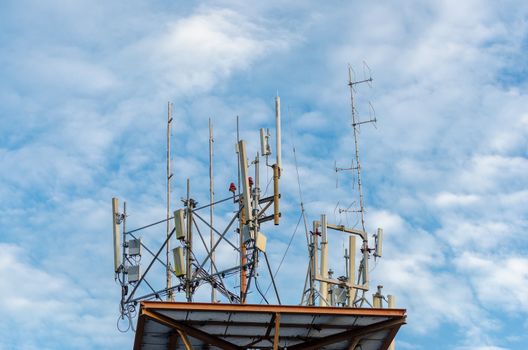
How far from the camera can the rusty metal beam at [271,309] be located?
92.2ft

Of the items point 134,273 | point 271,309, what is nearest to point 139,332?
point 271,309

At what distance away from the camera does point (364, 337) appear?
30.5 metres

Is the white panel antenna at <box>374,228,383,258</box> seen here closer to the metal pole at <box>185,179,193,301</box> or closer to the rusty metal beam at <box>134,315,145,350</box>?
the metal pole at <box>185,179,193,301</box>

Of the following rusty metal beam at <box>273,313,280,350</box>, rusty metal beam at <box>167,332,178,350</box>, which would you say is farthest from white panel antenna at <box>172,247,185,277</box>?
rusty metal beam at <box>273,313,280,350</box>

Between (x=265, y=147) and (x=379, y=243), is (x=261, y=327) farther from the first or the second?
(x=379, y=243)

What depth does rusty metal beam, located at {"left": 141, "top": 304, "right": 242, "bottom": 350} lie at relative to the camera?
28.2m

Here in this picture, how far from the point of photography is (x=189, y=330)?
95.6 feet

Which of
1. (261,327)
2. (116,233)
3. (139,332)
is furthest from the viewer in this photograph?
(116,233)

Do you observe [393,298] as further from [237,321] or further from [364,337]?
[237,321]

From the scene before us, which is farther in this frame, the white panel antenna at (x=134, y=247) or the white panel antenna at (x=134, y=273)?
the white panel antenna at (x=134, y=247)

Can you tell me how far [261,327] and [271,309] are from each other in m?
1.15

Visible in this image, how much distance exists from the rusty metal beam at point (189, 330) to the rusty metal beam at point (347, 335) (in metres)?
1.98

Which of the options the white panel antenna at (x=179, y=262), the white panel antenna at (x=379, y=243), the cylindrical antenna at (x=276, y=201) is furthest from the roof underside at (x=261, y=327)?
the white panel antenna at (x=379, y=243)

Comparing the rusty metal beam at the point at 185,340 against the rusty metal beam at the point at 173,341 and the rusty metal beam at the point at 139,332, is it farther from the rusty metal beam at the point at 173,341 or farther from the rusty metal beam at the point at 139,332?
the rusty metal beam at the point at 139,332
